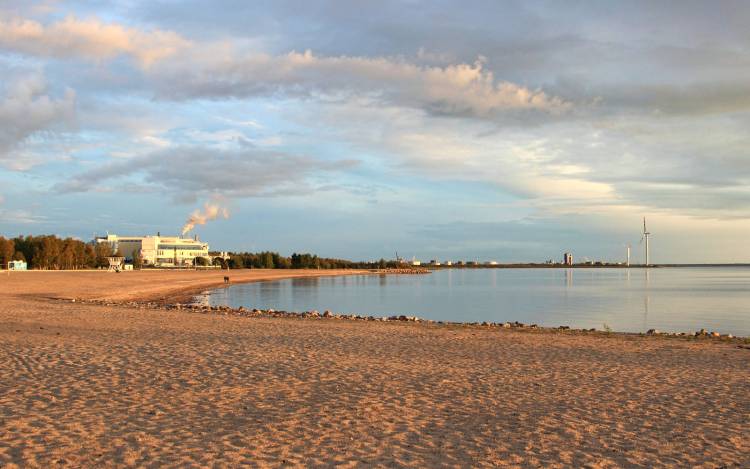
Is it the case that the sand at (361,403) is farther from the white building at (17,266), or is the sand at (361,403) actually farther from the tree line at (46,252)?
the tree line at (46,252)

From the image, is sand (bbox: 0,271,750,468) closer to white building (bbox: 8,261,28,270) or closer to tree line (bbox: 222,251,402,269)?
white building (bbox: 8,261,28,270)

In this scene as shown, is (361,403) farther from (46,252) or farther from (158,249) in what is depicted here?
(158,249)

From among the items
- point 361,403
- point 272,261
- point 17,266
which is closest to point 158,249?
point 272,261

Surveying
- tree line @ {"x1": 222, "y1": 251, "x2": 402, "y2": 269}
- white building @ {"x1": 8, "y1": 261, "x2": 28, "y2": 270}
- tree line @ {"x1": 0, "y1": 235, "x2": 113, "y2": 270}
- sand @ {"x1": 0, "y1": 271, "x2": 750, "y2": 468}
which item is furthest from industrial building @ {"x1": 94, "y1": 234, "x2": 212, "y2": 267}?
sand @ {"x1": 0, "y1": 271, "x2": 750, "y2": 468}

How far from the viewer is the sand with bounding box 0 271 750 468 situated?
7.39m

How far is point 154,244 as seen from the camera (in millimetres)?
156375

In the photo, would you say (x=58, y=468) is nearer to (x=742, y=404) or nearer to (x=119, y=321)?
(x=742, y=404)

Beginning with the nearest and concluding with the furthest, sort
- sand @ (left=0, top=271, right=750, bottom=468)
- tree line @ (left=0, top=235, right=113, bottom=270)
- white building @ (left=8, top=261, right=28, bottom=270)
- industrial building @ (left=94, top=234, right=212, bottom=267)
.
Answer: sand @ (left=0, top=271, right=750, bottom=468), white building @ (left=8, top=261, right=28, bottom=270), tree line @ (left=0, top=235, right=113, bottom=270), industrial building @ (left=94, top=234, right=212, bottom=267)

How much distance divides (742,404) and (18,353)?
1609 centimetres

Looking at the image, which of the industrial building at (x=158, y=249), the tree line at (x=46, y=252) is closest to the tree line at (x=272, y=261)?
the industrial building at (x=158, y=249)

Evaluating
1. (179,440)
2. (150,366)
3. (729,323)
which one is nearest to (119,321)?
(150,366)

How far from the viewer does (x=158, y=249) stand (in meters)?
157

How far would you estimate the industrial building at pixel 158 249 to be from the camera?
154 metres

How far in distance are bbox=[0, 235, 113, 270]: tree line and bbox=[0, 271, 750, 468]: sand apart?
85954 mm
